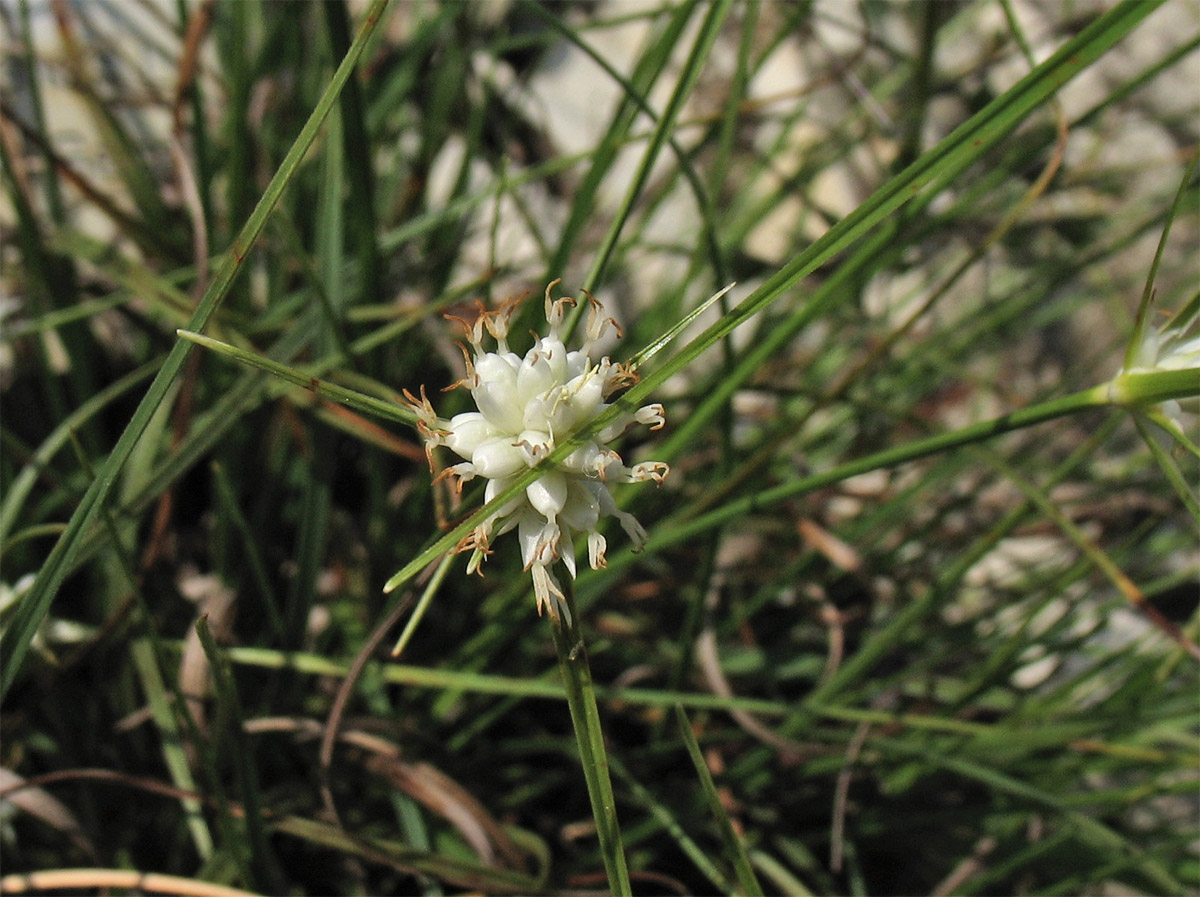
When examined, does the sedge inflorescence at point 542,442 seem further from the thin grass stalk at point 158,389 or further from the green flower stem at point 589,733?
the thin grass stalk at point 158,389

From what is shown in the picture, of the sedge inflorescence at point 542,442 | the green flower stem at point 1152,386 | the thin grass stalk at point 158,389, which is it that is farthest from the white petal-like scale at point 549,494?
the green flower stem at point 1152,386

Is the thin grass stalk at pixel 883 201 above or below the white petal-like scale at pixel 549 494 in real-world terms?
above

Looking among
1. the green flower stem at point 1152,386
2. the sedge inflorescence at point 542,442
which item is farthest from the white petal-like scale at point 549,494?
the green flower stem at point 1152,386

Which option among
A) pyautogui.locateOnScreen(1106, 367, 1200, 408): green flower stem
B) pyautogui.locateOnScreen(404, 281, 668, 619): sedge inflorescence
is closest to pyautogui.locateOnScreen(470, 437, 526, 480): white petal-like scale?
pyautogui.locateOnScreen(404, 281, 668, 619): sedge inflorescence

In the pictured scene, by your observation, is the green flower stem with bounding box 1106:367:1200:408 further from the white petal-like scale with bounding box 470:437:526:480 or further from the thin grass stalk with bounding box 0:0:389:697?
the thin grass stalk with bounding box 0:0:389:697

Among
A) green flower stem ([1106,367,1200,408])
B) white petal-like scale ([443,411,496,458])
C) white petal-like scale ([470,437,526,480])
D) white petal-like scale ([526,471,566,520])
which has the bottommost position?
green flower stem ([1106,367,1200,408])

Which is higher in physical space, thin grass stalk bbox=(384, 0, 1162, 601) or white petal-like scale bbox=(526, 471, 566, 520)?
thin grass stalk bbox=(384, 0, 1162, 601)

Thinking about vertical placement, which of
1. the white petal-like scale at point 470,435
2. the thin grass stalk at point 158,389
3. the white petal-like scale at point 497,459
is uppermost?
the thin grass stalk at point 158,389
